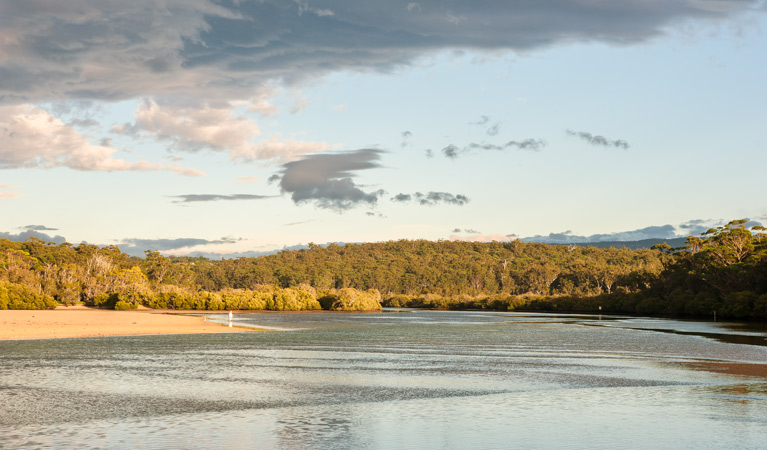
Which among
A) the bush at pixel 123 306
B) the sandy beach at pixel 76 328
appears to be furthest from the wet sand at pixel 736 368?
the bush at pixel 123 306

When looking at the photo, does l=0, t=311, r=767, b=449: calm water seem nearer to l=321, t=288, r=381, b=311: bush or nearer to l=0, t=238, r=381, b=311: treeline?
l=0, t=238, r=381, b=311: treeline

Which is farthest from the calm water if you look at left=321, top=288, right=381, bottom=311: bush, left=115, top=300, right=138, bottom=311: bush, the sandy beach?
left=321, top=288, right=381, bottom=311: bush

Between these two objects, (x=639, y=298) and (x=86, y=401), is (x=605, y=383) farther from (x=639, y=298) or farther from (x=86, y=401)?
(x=639, y=298)

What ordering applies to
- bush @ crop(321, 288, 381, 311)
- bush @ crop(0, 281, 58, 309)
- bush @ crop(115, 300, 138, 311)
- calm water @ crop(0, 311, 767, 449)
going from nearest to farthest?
calm water @ crop(0, 311, 767, 449)
bush @ crop(0, 281, 58, 309)
bush @ crop(115, 300, 138, 311)
bush @ crop(321, 288, 381, 311)

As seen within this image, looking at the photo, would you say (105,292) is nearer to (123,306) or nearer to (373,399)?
(123,306)

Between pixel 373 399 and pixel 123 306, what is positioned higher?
pixel 373 399

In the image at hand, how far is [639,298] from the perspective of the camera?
13662cm

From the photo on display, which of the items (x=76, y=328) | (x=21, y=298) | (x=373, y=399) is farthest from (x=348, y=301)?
(x=373, y=399)

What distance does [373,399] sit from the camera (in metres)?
24.1

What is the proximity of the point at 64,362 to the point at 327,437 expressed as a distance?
23.4 m

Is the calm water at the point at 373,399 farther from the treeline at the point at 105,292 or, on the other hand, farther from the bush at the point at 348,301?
the bush at the point at 348,301

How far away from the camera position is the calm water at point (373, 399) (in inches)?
692

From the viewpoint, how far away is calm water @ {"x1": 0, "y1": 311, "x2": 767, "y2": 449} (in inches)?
692

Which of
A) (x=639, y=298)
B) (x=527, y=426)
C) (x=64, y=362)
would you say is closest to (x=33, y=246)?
(x=639, y=298)
